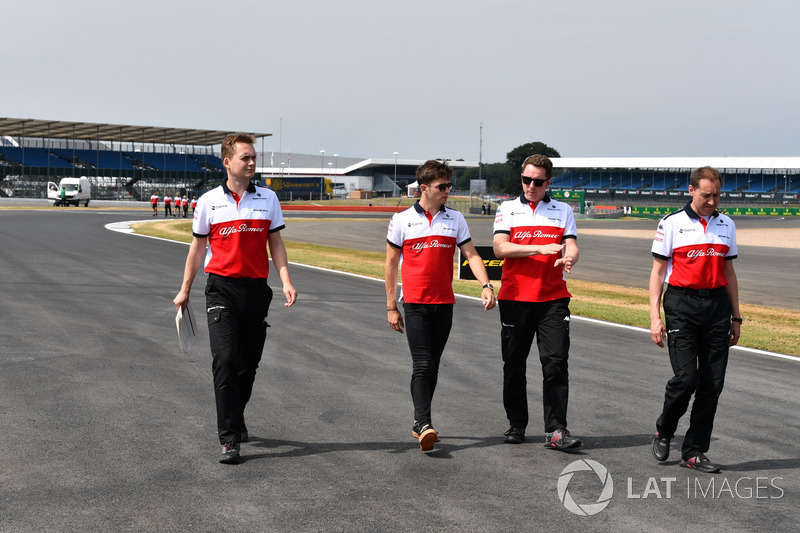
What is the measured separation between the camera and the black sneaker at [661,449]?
513 centimetres

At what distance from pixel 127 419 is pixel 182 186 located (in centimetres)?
8366

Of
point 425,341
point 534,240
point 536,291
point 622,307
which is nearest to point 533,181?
point 534,240

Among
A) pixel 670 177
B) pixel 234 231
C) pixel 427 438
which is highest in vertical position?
pixel 670 177

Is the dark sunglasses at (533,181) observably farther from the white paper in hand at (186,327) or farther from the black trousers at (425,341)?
the white paper in hand at (186,327)

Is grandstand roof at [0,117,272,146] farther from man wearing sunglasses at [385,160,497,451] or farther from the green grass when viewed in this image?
man wearing sunglasses at [385,160,497,451]

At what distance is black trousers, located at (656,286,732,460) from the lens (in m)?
5.11

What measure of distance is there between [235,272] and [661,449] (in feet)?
9.69

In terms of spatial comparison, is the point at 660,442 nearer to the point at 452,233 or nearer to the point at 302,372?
the point at 452,233

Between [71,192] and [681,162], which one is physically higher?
[681,162]

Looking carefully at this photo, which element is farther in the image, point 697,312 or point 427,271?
point 427,271

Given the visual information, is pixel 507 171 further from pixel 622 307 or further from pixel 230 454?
pixel 230 454

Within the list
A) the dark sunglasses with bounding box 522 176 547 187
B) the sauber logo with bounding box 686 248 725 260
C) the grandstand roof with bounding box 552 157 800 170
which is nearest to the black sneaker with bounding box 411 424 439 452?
the dark sunglasses with bounding box 522 176 547 187

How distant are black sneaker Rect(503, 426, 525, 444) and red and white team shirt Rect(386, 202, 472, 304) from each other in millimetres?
987

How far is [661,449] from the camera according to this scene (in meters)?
5.14
